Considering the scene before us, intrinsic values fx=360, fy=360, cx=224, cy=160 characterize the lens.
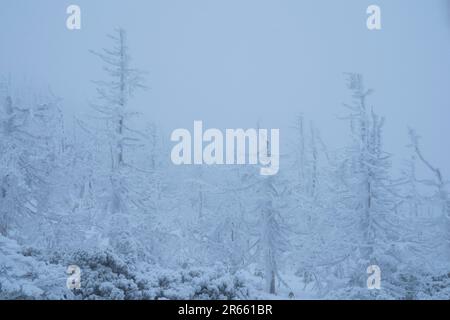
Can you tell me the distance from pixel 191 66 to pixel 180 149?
7.36 meters

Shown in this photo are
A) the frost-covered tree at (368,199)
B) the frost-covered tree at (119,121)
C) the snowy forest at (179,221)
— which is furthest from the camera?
the frost-covered tree at (119,121)

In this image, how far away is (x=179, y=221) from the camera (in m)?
17.4

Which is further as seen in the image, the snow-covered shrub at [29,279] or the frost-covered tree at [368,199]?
the frost-covered tree at [368,199]

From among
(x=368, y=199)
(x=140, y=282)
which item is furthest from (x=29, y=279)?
(x=368, y=199)

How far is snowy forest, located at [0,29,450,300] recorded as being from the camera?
10.5 m

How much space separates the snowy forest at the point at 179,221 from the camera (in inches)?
412

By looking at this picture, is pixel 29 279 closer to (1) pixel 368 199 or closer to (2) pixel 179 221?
(2) pixel 179 221

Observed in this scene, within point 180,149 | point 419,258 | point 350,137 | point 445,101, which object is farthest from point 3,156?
point 445,101

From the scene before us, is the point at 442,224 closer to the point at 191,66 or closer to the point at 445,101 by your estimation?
the point at 445,101

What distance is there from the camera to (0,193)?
12.0 metres

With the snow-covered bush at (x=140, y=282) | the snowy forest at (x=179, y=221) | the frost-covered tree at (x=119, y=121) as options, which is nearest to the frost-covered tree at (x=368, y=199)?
the snowy forest at (x=179, y=221)

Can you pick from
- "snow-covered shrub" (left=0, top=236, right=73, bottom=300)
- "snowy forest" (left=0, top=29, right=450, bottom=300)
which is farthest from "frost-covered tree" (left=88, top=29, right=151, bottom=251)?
"snow-covered shrub" (left=0, top=236, right=73, bottom=300)

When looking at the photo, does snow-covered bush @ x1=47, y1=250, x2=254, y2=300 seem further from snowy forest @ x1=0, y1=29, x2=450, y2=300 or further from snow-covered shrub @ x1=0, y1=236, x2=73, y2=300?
snow-covered shrub @ x1=0, y1=236, x2=73, y2=300

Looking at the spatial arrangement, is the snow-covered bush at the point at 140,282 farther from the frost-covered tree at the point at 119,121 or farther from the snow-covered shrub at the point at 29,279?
the frost-covered tree at the point at 119,121
